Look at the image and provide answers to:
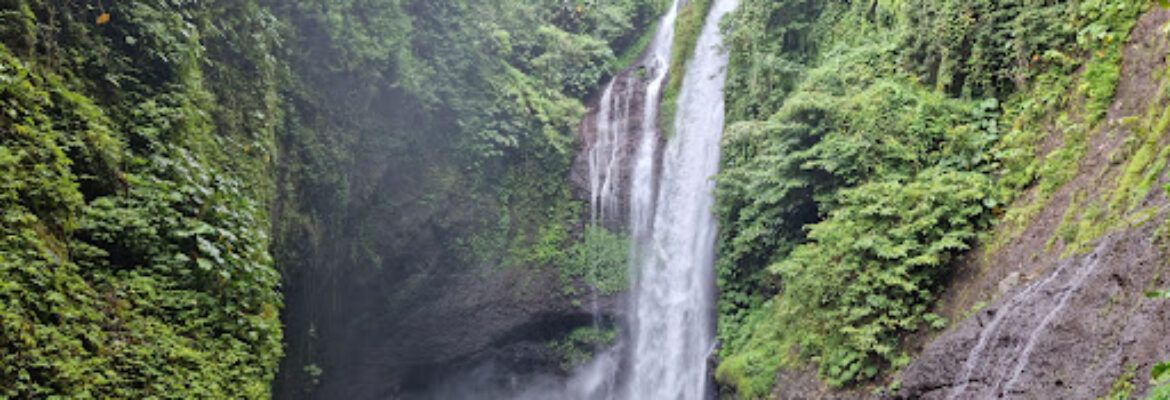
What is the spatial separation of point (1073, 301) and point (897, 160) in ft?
11.8

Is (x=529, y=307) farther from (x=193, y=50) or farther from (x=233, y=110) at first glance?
(x=193, y=50)

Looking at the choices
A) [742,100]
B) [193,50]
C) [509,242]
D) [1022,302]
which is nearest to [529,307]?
[509,242]

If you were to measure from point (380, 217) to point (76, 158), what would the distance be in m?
9.32

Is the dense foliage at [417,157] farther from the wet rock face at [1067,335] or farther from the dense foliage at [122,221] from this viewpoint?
the wet rock face at [1067,335]

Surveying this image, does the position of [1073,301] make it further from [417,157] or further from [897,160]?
[417,157]

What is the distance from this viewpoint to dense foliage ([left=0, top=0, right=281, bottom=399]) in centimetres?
416

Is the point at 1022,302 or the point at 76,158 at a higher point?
the point at 76,158

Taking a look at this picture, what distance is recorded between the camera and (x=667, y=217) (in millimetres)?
15023

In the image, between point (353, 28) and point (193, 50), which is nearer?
point (193, 50)

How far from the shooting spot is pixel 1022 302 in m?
5.81

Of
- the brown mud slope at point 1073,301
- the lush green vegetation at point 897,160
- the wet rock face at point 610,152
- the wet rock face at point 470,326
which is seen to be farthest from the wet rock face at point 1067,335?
the wet rock face at point 610,152

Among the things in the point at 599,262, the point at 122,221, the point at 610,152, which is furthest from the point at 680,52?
the point at 122,221

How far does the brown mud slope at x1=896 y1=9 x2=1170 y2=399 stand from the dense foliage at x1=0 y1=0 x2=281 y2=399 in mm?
6286

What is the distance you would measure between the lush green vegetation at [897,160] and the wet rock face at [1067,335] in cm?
71
